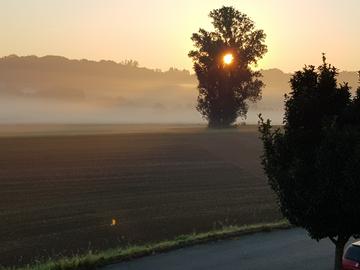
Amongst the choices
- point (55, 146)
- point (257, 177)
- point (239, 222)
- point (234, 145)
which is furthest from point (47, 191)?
point (234, 145)

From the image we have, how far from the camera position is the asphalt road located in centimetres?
1758

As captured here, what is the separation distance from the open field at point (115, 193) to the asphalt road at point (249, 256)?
3416mm

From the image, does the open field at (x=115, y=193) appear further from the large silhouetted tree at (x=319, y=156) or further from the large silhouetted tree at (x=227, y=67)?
the large silhouetted tree at (x=227, y=67)

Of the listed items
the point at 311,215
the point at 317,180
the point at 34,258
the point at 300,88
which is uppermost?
the point at 300,88

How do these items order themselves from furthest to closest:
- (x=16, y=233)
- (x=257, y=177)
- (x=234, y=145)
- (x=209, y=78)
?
(x=209, y=78)
(x=234, y=145)
(x=257, y=177)
(x=16, y=233)

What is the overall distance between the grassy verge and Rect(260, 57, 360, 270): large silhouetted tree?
6.03 m

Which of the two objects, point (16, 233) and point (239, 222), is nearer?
point (16, 233)

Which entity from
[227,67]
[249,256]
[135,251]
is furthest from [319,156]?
[227,67]

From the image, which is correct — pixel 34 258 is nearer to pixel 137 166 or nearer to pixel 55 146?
pixel 137 166

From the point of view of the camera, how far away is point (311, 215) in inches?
529

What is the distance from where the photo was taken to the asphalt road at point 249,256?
692 inches

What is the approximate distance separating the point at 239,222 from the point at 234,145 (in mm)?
33783

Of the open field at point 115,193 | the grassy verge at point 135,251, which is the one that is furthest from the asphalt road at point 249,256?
the open field at point 115,193

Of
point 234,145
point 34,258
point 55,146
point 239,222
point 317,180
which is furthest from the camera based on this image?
point 234,145
